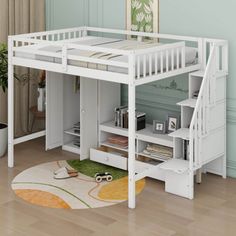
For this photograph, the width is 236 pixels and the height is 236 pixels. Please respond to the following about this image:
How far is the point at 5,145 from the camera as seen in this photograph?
17.3ft

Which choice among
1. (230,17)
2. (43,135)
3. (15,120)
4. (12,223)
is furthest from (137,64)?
(15,120)

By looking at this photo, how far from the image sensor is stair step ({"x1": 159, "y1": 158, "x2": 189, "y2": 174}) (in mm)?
4209

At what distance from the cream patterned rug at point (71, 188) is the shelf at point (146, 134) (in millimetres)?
310

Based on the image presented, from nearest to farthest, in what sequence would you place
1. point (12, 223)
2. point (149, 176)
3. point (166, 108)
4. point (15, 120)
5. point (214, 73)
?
point (12, 223) < point (214, 73) < point (149, 176) < point (166, 108) < point (15, 120)

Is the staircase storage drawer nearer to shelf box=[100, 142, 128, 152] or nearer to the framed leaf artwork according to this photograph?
shelf box=[100, 142, 128, 152]

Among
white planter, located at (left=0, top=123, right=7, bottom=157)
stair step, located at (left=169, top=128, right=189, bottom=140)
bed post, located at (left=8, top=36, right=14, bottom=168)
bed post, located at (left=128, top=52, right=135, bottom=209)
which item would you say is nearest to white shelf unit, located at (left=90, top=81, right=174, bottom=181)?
stair step, located at (left=169, top=128, right=189, bottom=140)

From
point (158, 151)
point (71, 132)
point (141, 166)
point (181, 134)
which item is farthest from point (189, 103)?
point (71, 132)

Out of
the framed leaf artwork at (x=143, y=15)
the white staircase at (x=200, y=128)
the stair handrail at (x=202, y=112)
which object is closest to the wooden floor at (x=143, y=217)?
the white staircase at (x=200, y=128)

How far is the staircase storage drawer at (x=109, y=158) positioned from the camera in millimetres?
4801

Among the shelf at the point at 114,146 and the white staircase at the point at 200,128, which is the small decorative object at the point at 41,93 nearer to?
the shelf at the point at 114,146

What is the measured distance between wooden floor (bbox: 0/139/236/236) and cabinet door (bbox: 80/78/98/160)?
78 centimetres

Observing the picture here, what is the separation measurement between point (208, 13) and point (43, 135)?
6.08ft

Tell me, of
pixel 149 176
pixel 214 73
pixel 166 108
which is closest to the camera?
pixel 214 73

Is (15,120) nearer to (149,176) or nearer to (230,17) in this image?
(149,176)
